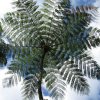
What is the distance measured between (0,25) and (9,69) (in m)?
1.56

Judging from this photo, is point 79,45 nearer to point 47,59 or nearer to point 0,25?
point 47,59

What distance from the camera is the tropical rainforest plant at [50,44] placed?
23984 millimetres

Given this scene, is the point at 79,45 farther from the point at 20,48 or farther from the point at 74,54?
the point at 20,48

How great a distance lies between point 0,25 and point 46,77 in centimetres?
242

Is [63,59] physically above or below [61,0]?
below

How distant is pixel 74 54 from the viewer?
24031 mm

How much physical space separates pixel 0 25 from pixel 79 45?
9.44 feet

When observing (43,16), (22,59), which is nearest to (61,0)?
(43,16)

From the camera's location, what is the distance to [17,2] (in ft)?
81.3

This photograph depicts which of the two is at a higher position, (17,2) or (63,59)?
(17,2)

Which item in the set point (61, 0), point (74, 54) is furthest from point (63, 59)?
point (61, 0)

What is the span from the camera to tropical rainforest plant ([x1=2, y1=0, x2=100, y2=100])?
2398 centimetres

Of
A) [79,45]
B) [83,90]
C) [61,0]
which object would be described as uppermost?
A: [61,0]

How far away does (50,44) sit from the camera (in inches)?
956
